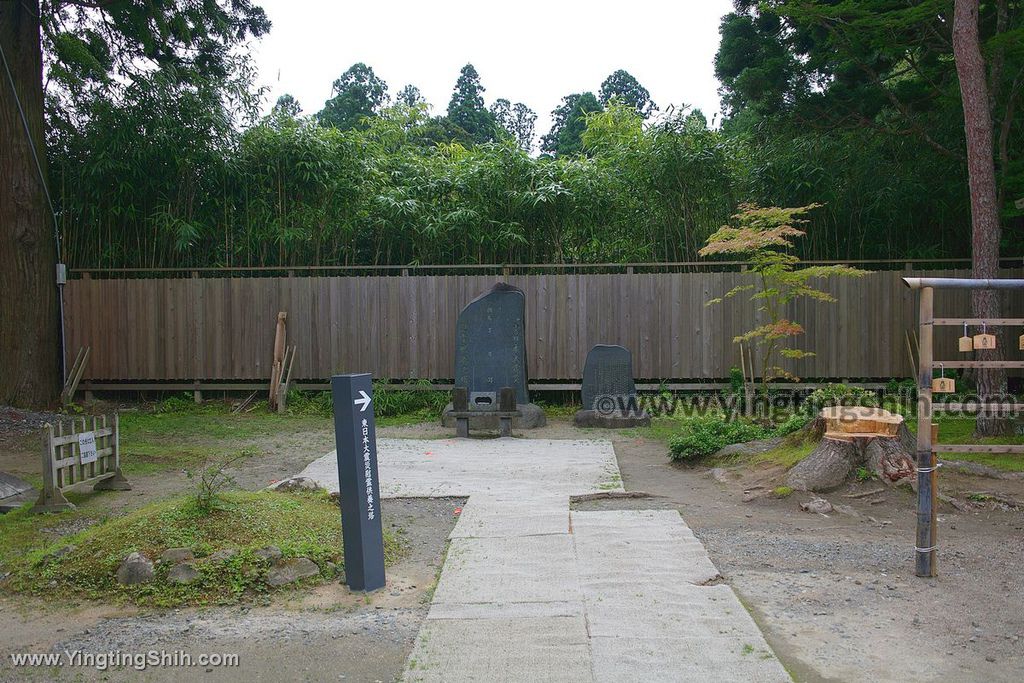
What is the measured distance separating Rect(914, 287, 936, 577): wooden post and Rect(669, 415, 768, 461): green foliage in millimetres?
2961

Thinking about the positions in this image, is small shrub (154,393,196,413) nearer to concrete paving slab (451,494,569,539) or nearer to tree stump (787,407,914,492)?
concrete paving slab (451,494,569,539)

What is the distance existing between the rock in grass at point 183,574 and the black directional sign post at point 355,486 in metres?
0.74

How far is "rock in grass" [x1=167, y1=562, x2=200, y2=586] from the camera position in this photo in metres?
4.12

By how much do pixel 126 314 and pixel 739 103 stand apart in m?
9.09

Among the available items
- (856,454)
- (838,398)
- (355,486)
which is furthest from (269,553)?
(838,398)

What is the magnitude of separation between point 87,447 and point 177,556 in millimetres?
2467

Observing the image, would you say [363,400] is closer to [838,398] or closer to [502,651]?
[502,651]

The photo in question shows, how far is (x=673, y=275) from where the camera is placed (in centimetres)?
1125

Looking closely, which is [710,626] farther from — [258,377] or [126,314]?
[126,314]

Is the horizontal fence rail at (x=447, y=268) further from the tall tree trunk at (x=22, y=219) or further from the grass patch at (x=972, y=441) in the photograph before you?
the grass patch at (x=972, y=441)

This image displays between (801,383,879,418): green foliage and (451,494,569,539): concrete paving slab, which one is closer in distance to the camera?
(451,494,569,539): concrete paving slab

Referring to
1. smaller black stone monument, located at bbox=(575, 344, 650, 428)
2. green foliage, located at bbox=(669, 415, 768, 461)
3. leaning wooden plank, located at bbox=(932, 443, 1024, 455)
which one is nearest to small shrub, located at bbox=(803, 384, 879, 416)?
green foliage, located at bbox=(669, 415, 768, 461)

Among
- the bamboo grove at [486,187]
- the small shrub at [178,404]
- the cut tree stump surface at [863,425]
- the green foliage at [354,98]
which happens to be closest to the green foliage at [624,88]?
the green foliage at [354,98]

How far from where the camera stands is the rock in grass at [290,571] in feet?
13.7
